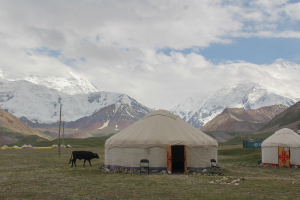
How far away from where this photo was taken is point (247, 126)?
16800 centimetres

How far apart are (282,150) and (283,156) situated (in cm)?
40

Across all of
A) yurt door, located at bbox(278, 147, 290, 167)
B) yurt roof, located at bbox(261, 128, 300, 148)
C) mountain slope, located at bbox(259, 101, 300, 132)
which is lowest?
yurt door, located at bbox(278, 147, 290, 167)

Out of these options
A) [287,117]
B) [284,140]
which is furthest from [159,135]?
[287,117]

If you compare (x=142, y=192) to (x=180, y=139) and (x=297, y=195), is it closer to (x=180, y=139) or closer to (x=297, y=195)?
(x=297, y=195)

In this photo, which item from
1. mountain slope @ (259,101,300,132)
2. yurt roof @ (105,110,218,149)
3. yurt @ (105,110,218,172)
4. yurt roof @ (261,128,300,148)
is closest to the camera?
yurt @ (105,110,218,172)

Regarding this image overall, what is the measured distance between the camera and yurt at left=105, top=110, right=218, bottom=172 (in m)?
15.5

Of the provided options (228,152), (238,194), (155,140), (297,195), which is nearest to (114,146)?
(155,140)

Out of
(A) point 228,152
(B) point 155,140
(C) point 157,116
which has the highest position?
(C) point 157,116

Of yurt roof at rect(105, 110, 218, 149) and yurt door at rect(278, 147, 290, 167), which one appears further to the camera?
yurt door at rect(278, 147, 290, 167)

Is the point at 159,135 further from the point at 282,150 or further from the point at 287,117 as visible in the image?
the point at 287,117

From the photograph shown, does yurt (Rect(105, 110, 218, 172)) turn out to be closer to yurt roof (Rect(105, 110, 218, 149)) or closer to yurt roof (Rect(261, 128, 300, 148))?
yurt roof (Rect(105, 110, 218, 149))

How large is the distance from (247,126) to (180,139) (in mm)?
161986

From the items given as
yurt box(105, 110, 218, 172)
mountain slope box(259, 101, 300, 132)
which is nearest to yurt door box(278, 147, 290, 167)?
yurt box(105, 110, 218, 172)

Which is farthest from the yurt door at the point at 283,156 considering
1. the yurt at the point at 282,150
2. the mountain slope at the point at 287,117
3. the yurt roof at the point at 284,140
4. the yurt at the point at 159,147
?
the mountain slope at the point at 287,117
